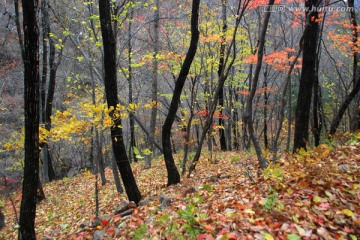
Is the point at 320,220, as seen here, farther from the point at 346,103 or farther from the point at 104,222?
the point at 346,103

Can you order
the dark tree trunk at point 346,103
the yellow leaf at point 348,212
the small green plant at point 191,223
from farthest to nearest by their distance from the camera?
the dark tree trunk at point 346,103 → the small green plant at point 191,223 → the yellow leaf at point 348,212

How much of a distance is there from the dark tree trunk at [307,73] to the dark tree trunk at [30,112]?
553 cm

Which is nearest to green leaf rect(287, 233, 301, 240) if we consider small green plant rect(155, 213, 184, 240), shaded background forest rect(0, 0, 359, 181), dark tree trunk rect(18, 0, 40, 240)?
small green plant rect(155, 213, 184, 240)

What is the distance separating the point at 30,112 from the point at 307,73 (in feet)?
19.2

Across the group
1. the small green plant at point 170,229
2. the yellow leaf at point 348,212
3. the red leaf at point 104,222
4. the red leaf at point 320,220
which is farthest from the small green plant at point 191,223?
the red leaf at point 104,222

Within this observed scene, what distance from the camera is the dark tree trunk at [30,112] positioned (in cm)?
380

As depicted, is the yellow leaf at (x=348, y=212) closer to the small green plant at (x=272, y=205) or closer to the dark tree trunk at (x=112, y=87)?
→ the small green plant at (x=272, y=205)

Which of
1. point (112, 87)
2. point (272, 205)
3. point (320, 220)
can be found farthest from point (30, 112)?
point (320, 220)

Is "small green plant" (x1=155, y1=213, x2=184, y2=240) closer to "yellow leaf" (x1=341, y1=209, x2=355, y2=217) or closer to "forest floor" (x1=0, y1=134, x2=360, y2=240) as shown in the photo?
"forest floor" (x1=0, y1=134, x2=360, y2=240)

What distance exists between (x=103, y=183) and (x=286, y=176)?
330 inches

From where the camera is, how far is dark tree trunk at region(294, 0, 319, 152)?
610 centimetres

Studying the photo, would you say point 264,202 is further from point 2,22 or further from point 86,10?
point 2,22

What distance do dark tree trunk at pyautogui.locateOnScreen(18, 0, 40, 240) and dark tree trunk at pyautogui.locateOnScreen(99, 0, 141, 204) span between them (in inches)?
56.1

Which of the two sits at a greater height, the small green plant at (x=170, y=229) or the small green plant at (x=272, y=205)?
the small green plant at (x=272, y=205)
